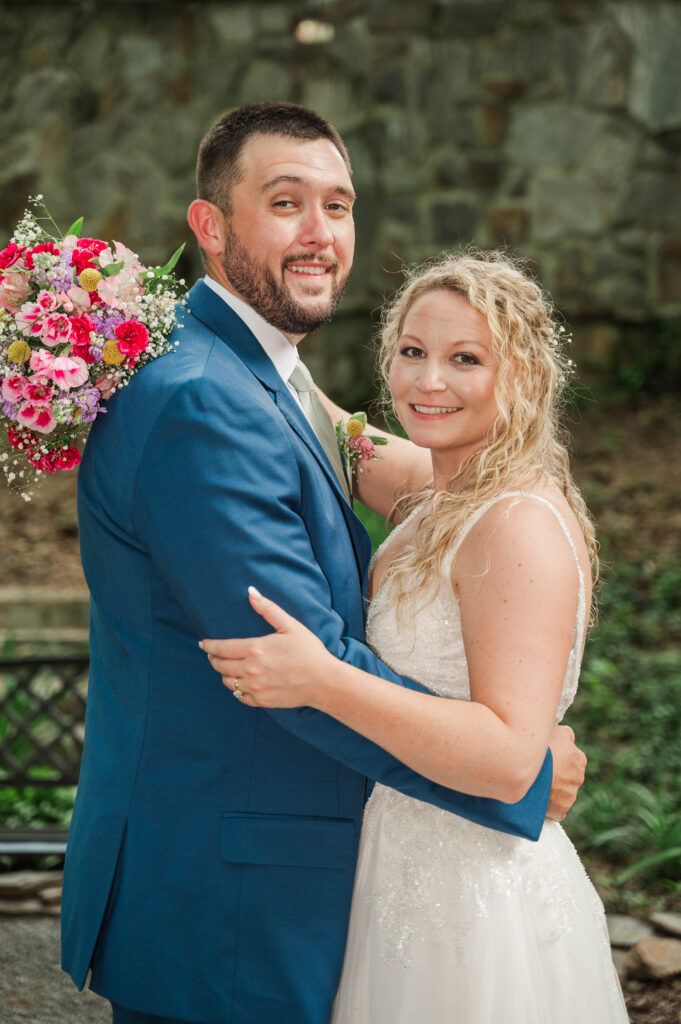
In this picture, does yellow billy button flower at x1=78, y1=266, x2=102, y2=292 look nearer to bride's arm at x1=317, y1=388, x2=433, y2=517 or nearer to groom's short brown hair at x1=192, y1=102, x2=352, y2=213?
groom's short brown hair at x1=192, y1=102, x2=352, y2=213

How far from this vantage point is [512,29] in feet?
27.0

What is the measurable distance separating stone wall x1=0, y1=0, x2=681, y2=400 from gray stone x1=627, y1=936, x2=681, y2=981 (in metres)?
5.32

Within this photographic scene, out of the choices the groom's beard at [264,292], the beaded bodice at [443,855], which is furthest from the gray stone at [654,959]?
the groom's beard at [264,292]

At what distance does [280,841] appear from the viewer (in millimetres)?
2162

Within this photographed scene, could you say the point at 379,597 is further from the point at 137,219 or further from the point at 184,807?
the point at 137,219

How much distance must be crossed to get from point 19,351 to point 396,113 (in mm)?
6852

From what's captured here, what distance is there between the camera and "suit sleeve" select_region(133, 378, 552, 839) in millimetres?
1996

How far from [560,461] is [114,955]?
1.40 m

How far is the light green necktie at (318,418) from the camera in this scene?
256cm

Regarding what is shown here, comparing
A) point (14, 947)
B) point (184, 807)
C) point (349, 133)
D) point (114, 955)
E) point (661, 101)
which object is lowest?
point (14, 947)

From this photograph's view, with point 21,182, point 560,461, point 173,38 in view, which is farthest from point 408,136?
point 560,461

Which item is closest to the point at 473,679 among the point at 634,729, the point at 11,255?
the point at 11,255

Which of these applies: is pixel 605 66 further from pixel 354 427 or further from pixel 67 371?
pixel 67 371

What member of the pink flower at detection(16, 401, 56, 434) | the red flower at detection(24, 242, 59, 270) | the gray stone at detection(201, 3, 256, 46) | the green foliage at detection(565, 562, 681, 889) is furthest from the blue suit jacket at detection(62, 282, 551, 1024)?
the gray stone at detection(201, 3, 256, 46)
